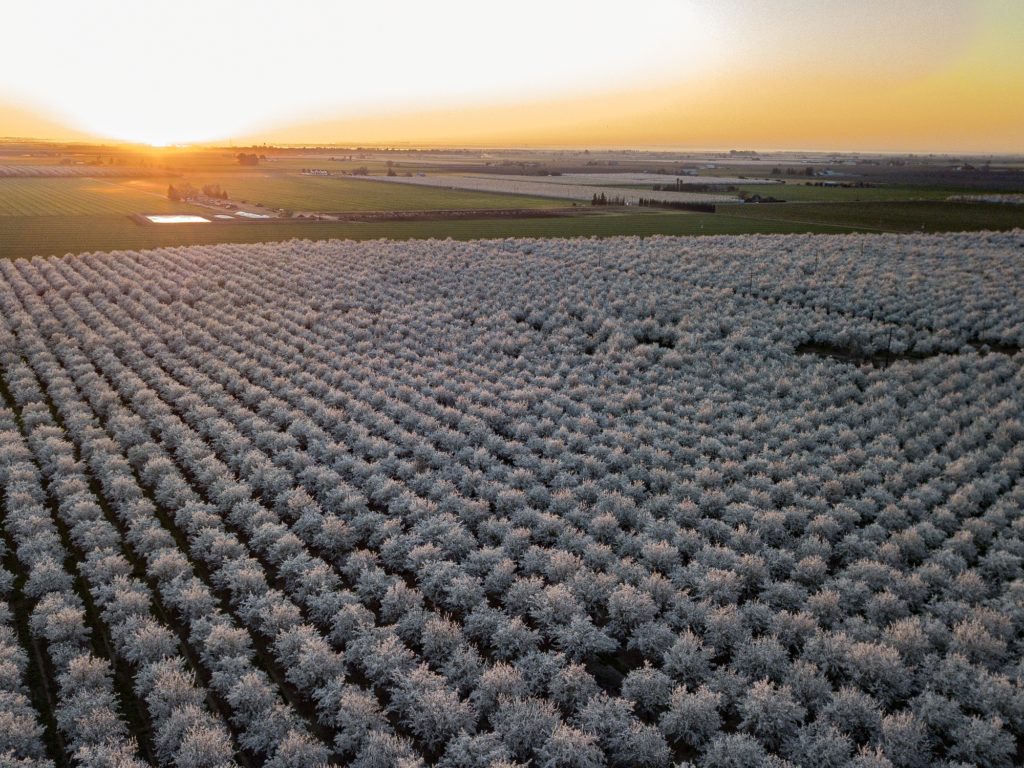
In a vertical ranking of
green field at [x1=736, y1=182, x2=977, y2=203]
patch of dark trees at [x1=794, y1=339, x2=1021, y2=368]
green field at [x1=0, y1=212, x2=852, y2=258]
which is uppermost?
green field at [x1=736, y1=182, x2=977, y2=203]

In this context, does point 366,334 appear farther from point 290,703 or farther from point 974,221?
point 974,221

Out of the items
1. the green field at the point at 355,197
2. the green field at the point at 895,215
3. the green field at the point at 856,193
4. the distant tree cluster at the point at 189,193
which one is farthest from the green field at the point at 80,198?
the green field at the point at 856,193

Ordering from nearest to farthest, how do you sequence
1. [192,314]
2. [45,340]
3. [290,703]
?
[290,703] → [45,340] → [192,314]

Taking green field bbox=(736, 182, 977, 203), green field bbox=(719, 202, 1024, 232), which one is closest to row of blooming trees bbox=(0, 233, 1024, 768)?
green field bbox=(719, 202, 1024, 232)

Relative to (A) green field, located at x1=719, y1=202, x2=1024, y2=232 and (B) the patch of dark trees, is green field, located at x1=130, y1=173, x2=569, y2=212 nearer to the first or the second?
(A) green field, located at x1=719, y1=202, x2=1024, y2=232

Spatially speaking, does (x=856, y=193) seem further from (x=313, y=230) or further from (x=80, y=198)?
(x=80, y=198)

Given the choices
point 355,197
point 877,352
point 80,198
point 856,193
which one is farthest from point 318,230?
point 856,193

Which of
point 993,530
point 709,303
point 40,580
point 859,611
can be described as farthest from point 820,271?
Result: point 40,580
